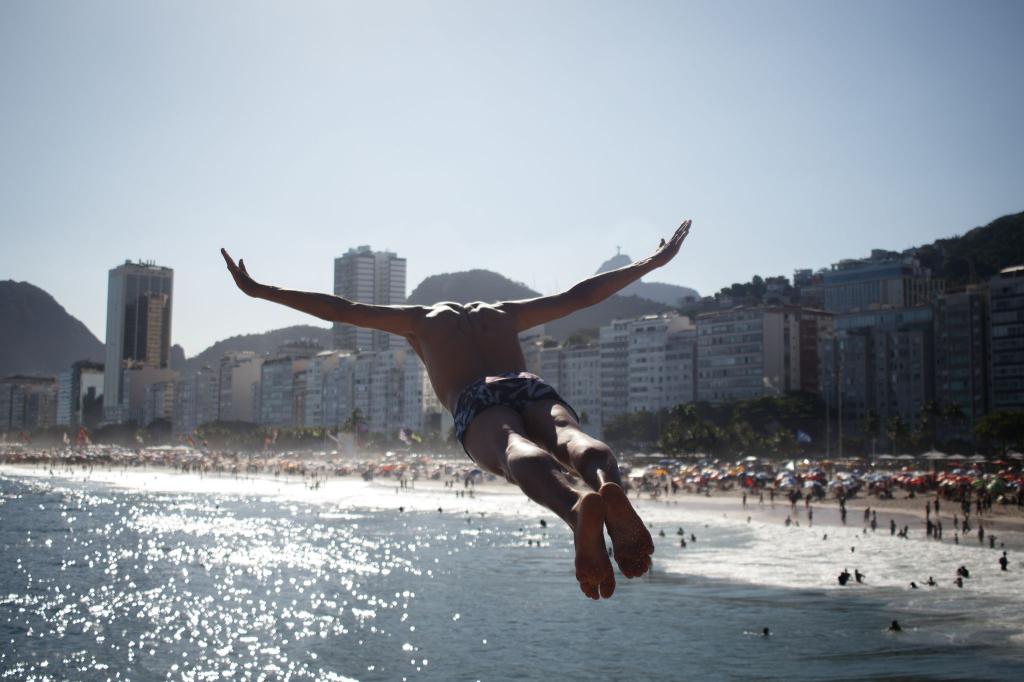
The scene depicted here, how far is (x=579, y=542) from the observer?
528 centimetres

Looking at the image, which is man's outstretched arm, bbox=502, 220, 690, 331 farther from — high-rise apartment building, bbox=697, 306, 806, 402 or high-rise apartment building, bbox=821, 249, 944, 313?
high-rise apartment building, bbox=821, 249, 944, 313

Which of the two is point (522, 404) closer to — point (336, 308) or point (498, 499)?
point (336, 308)

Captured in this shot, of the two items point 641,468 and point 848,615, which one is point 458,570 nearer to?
point 848,615

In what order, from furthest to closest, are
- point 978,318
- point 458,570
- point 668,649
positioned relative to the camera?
point 978,318 → point 458,570 → point 668,649

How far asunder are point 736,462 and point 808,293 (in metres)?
83.4

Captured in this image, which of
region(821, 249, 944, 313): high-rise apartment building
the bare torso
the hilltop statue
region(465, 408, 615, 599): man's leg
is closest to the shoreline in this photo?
the hilltop statue

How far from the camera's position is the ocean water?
2903 cm

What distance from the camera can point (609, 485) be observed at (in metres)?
5.30

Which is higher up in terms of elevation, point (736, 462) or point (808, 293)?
point (808, 293)

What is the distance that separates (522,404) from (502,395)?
5.5 inches

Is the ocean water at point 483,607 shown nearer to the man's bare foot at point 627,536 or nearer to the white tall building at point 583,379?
the man's bare foot at point 627,536

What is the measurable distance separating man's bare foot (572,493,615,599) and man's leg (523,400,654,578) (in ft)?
0.26

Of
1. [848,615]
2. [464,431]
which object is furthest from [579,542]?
[848,615]

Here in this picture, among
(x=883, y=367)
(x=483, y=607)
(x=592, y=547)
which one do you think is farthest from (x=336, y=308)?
(x=883, y=367)
